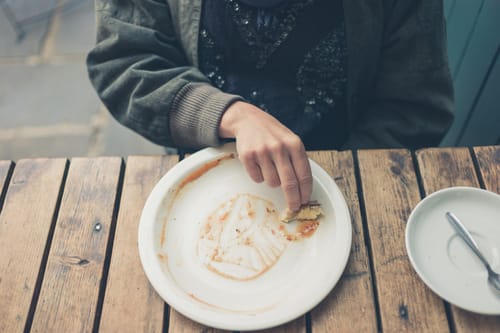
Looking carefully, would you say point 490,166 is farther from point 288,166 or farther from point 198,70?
point 198,70

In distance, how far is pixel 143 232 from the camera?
2.35ft

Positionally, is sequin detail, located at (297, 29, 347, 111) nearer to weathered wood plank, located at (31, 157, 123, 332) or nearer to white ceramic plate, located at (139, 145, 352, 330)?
white ceramic plate, located at (139, 145, 352, 330)

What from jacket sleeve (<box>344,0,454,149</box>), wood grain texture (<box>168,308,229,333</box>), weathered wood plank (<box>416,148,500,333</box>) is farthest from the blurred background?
wood grain texture (<box>168,308,229,333</box>)

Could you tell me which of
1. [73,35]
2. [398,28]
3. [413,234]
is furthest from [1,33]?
[413,234]

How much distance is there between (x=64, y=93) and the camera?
6.06 feet

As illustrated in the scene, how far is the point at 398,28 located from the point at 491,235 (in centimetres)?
41

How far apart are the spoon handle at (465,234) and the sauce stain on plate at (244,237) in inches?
8.1

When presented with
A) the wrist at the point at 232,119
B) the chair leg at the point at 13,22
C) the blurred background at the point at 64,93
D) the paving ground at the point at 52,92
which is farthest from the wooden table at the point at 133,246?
the chair leg at the point at 13,22

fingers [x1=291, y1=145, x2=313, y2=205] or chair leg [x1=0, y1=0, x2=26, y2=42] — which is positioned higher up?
fingers [x1=291, y1=145, x2=313, y2=205]

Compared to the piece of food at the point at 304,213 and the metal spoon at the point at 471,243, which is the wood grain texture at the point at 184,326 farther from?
the metal spoon at the point at 471,243

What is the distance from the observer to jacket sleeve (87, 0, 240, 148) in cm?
80

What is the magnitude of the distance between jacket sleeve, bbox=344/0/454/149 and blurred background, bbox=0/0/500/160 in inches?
14.2

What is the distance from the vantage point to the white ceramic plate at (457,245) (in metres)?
0.64

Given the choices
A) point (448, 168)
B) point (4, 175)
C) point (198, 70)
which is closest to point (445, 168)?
point (448, 168)
